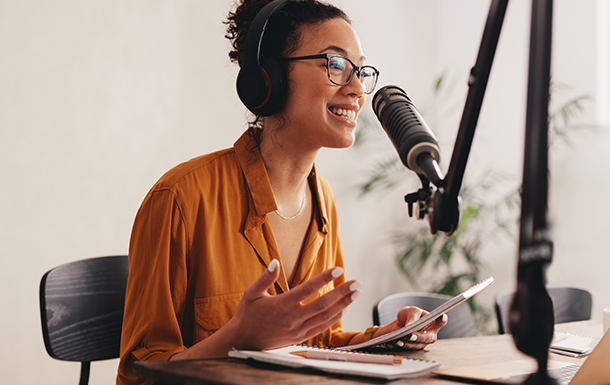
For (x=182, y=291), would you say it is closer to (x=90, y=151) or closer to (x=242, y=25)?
(x=242, y=25)

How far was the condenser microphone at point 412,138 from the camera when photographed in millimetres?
583

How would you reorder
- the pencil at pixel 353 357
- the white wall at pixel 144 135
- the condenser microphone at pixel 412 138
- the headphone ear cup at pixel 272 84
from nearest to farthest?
the condenser microphone at pixel 412 138, the pencil at pixel 353 357, the headphone ear cup at pixel 272 84, the white wall at pixel 144 135

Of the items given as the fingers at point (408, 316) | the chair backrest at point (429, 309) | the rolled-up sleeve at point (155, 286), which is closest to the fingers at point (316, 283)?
the rolled-up sleeve at point (155, 286)

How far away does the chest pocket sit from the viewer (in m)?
1.01

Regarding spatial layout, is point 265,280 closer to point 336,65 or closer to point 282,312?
point 282,312

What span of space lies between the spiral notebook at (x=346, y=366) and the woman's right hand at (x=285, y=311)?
26mm

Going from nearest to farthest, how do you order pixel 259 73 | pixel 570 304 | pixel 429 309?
pixel 259 73 → pixel 429 309 → pixel 570 304

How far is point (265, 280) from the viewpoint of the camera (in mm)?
683

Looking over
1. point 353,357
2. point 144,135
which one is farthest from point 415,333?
point 144,135

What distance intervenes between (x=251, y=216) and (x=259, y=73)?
31 centimetres

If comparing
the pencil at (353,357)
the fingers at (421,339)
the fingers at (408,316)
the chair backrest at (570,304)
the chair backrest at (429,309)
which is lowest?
the chair backrest at (570,304)

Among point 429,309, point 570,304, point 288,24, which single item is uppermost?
point 288,24

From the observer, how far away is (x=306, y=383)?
1.97 ft

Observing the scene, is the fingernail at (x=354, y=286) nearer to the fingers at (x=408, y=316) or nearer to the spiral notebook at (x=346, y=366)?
the spiral notebook at (x=346, y=366)
